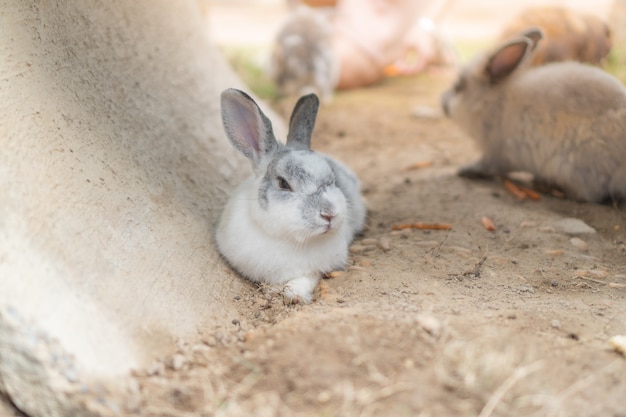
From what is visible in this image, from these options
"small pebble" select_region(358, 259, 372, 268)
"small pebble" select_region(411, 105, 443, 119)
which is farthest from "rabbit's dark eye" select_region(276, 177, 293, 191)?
"small pebble" select_region(411, 105, 443, 119)

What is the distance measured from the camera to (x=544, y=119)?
464cm

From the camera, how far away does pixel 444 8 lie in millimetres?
9156

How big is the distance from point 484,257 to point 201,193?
5.97 feet

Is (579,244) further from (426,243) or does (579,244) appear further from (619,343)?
(619,343)

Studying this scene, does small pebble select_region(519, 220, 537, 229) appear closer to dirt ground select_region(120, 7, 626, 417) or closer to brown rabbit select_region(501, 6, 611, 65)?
dirt ground select_region(120, 7, 626, 417)

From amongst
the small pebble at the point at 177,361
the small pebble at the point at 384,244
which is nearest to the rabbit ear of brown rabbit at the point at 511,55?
the small pebble at the point at 384,244

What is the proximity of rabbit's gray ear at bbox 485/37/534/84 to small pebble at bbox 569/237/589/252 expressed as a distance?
1754 mm

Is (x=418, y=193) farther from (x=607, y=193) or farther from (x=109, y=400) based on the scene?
(x=109, y=400)

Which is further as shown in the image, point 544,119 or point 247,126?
point 544,119

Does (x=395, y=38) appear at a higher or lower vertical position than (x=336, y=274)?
higher

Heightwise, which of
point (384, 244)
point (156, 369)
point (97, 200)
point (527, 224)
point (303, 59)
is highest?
point (303, 59)

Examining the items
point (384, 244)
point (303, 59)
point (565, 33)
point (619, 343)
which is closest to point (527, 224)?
point (384, 244)

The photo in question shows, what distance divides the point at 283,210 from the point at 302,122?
0.68 metres

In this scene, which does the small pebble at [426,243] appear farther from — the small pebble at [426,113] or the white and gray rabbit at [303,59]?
the white and gray rabbit at [303,59]
